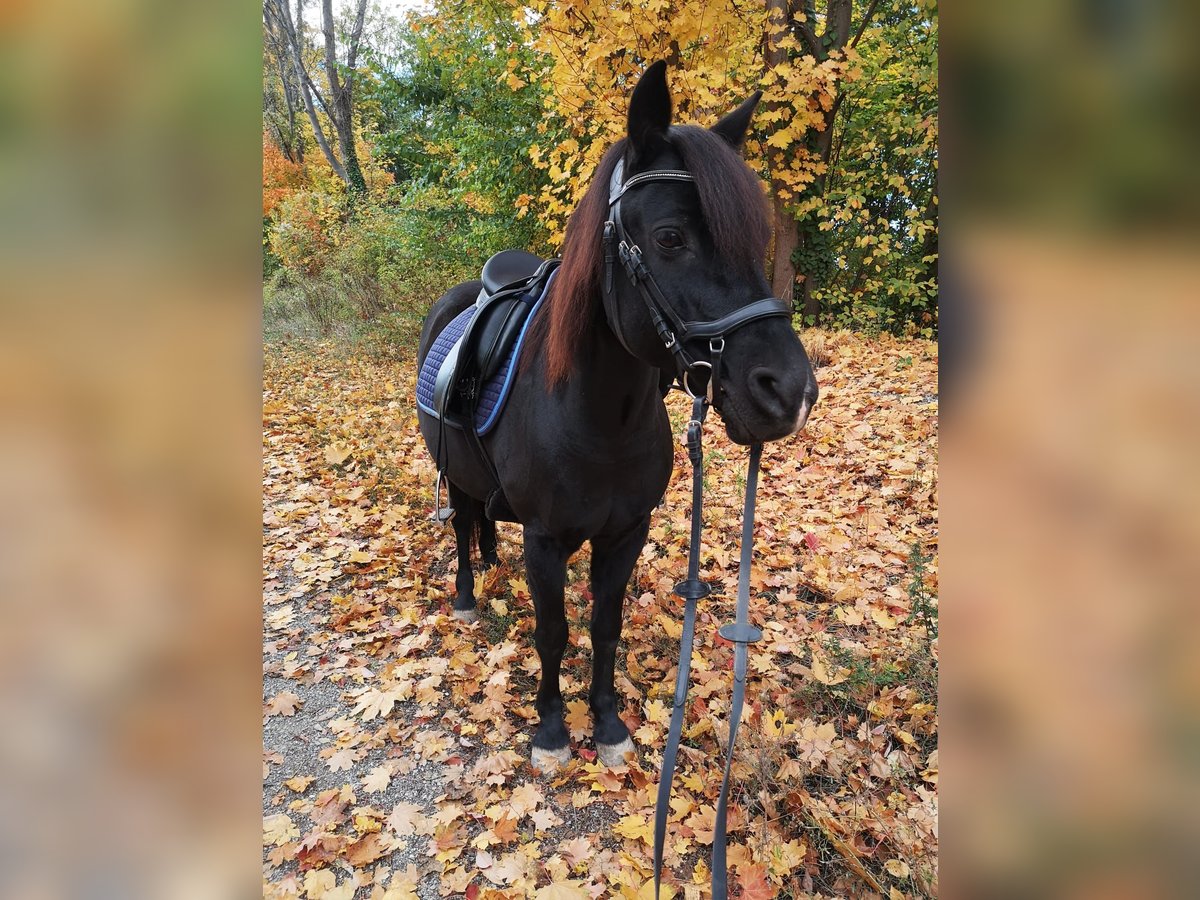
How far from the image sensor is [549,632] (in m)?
2.70

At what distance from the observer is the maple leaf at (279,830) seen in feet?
7.98

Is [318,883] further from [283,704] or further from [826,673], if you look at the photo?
[826,673]

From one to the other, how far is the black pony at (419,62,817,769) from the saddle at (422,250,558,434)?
139 mm

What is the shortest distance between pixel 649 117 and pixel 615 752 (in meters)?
2.50

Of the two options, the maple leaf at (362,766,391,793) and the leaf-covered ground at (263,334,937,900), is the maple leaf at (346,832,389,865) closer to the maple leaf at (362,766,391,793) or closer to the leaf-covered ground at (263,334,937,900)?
the leaf-covered ground at (263,334,937,900)

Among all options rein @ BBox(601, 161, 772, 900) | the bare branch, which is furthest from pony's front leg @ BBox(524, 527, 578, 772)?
the bare branch

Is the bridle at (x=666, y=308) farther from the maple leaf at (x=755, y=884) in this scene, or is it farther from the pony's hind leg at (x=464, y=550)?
the pony's hind leg at (x=464, y=550)

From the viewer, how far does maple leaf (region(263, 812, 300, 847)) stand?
7.98ft

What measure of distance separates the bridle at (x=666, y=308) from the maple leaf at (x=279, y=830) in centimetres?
234
